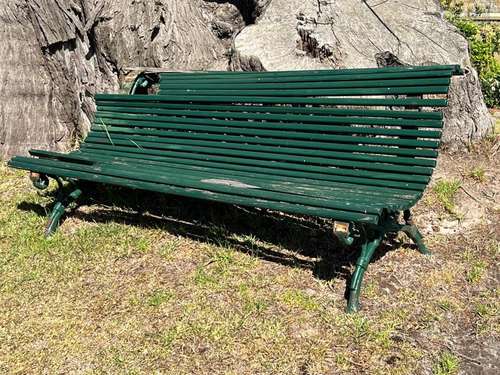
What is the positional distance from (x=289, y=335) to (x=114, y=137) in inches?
83.1

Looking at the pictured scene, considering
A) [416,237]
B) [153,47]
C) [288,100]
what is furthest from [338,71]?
[153,47]

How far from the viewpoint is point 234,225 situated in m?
4.10

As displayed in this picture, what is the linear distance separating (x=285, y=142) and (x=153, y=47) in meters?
2.36

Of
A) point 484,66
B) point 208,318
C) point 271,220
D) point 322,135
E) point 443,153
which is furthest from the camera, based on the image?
point 484,66

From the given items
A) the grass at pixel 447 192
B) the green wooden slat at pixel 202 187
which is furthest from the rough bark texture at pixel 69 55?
the grass at pixel 447 192

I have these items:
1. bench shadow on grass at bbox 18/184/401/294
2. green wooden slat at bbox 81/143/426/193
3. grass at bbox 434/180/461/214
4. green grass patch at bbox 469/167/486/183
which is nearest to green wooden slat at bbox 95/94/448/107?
green wooden slat at bbox 81/143/426/193

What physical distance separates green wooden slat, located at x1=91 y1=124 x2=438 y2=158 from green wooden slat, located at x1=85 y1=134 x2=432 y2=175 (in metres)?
0.05


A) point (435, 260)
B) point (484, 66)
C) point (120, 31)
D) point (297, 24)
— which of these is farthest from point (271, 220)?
point (484, 66)

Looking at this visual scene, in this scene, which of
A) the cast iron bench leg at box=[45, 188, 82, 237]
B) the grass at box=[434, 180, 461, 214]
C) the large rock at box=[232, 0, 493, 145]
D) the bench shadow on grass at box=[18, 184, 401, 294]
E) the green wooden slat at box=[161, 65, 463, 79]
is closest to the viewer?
the green wooden slat at box=[161, 65, 463, 79]

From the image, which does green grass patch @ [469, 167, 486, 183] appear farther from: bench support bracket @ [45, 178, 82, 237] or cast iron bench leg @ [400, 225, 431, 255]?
bench support bracket @ [45, 178, 82, 237]

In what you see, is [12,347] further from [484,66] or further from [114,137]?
[484,66]

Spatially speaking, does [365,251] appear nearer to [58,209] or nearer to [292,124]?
[292,124]

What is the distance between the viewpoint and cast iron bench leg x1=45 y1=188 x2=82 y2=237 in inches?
158

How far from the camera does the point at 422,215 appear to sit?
414cm
